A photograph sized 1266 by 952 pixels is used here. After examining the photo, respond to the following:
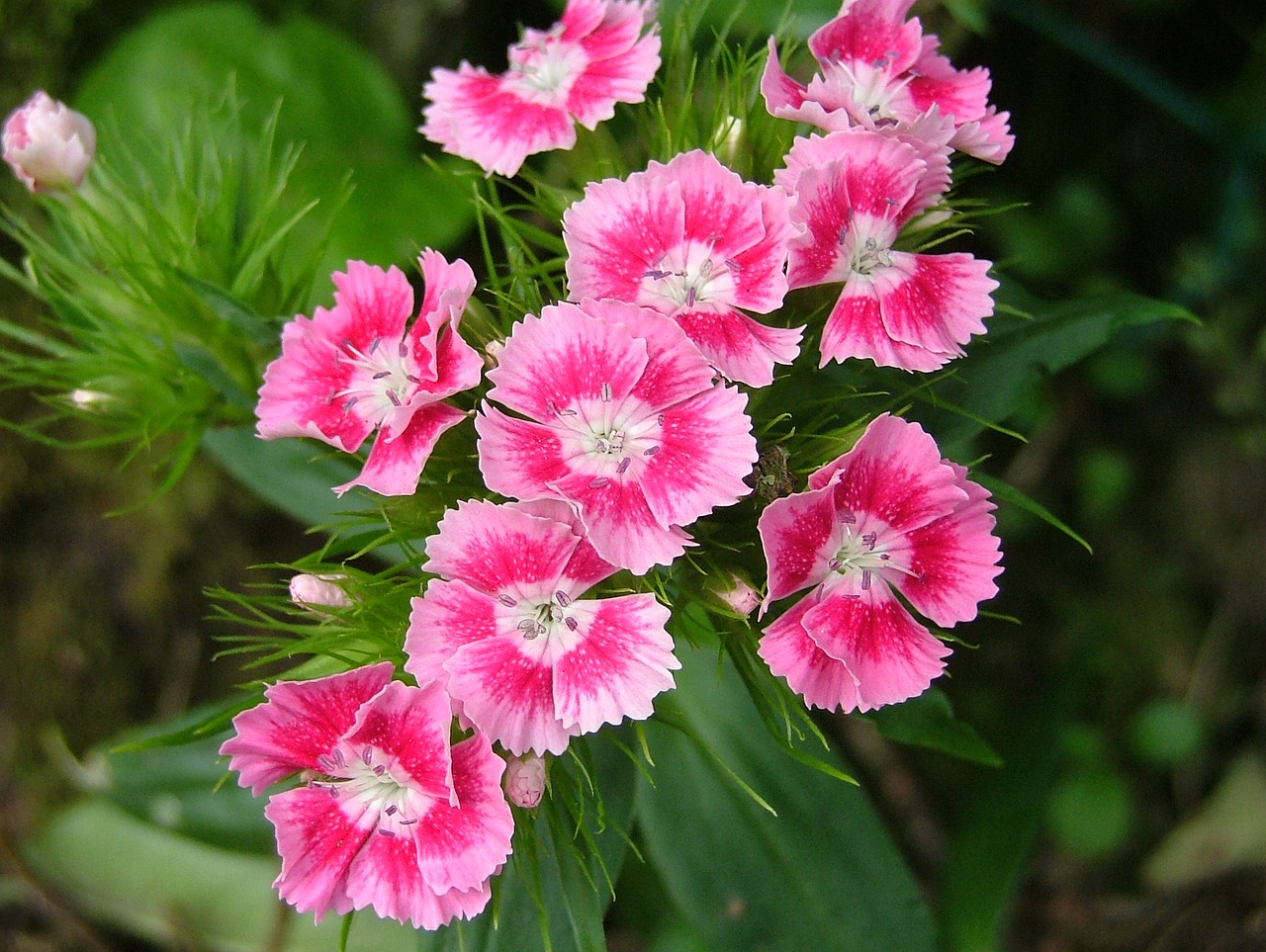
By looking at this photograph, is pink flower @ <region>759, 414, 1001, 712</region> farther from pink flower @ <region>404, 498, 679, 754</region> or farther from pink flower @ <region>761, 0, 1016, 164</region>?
pink flower @ <region>761, 0, 1016, 164</region>

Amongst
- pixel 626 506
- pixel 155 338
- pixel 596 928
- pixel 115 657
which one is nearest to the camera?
pixel 626 506

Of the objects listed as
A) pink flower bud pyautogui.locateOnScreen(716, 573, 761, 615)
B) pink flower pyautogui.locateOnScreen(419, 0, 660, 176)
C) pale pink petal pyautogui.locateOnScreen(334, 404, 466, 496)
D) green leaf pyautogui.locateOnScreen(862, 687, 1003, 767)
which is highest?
pink flower pyautogui.locateOnScreen(419, 0, 660, 176)

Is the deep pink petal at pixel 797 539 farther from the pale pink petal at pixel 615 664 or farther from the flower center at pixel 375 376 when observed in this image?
the flower center at pixel 375 376

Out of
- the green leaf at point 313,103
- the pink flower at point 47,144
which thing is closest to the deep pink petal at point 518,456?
the pink flower at point 47,144

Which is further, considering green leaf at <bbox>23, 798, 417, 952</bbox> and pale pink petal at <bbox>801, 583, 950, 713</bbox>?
green leaf at <bbox>23, 798, 417, 952</bbox>

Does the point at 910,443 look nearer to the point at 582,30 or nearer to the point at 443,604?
the point at 443,604

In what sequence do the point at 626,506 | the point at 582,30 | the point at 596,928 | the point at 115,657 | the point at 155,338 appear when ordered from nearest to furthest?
the point at 626,506 → the point at 596,928 → the point at 582,30 → the point at 155,338 → the point at 115,657

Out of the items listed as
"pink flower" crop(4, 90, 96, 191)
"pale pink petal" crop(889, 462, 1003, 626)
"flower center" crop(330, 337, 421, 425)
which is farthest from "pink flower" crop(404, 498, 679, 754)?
"pink flower" crop(4, 90, 96, 191)

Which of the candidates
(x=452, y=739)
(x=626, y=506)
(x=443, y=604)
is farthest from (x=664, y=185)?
(x=452, y=739)
